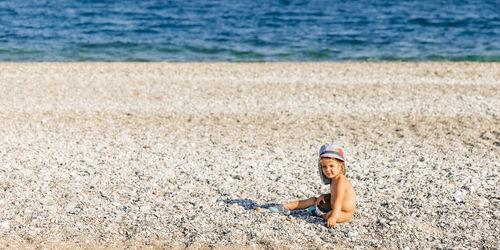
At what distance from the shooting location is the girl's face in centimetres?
582

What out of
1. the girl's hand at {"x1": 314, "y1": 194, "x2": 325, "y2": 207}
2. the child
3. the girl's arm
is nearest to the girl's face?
the child

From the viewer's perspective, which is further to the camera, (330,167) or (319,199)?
(319,199)

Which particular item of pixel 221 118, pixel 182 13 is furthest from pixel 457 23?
pixel 221 118

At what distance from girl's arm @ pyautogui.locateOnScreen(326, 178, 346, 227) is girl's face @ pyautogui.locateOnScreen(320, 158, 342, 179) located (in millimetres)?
113

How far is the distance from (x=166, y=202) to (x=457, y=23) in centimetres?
2672

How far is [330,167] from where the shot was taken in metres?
5.85

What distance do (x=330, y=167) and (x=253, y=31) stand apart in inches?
881

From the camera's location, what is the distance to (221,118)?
37.3ft

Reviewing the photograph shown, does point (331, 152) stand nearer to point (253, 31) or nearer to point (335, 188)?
point (335, 188)

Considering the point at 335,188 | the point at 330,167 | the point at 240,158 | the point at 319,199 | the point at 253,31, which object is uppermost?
the point at 330,167

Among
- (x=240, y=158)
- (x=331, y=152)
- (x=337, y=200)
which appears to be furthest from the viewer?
(x=240, y=158)

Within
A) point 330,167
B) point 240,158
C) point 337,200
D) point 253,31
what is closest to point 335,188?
point 337,200

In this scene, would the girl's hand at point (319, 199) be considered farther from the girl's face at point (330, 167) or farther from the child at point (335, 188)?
the girl's face at point (330, 167)

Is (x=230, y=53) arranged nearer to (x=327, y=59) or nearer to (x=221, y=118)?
(x=327, y=59)
